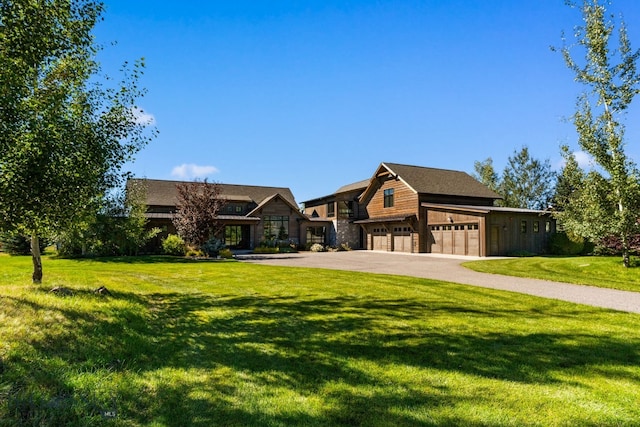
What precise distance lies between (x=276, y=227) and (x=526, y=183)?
146 ft

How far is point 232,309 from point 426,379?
16.0ft

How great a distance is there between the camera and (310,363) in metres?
4.62

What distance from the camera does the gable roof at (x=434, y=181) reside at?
33375 mm

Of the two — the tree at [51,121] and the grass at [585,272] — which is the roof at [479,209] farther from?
the tree at [51,121]

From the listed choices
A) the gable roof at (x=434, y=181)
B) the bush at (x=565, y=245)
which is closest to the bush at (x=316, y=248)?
the gable roof at (x=434, y=181)

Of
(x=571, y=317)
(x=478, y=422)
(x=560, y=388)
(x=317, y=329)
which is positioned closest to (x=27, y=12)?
(x=317, y=329)

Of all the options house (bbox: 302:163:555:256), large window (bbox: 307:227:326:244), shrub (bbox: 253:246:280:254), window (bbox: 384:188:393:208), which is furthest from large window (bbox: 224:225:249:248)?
window (bbox: 384:188:393:208)

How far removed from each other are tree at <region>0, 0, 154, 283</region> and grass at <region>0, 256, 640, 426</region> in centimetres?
192

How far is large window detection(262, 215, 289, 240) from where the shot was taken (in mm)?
37725

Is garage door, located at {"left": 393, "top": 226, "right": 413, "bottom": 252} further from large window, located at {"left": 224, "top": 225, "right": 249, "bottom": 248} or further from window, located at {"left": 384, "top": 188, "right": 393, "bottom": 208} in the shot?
large window, located at {"left": 224, "top": 225, "right": 249, "bottom": 248}

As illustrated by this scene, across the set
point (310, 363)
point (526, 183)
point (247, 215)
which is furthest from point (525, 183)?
point (310, 363)

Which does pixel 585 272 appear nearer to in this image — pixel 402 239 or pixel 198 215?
pixel 402 239

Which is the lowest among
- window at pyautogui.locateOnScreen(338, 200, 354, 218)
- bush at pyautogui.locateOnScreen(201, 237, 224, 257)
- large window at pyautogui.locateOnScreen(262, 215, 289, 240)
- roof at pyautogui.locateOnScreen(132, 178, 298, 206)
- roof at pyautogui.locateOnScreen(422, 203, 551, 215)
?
bush at pyautogui.locateOnScreen(201, 237, 224, 257)

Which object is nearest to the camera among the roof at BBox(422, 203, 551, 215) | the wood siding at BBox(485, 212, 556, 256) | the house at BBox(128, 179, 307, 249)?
the roof at BBox(422, 203, 551, 215)
